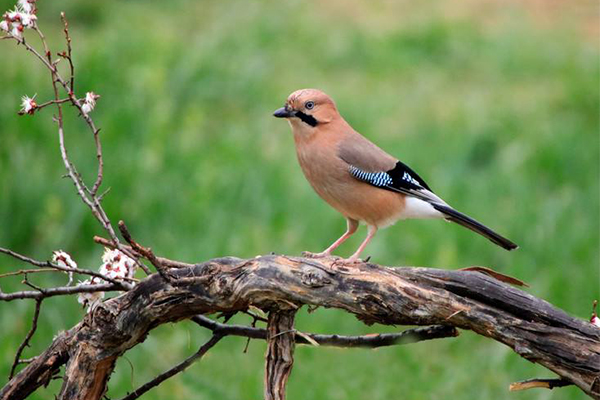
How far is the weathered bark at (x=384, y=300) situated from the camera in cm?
291

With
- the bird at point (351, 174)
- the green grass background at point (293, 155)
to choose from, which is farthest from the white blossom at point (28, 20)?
the green grass background at point (293, 155)

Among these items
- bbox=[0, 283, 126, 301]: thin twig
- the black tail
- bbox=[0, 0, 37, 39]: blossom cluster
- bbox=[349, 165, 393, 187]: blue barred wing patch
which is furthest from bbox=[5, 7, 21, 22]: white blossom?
the black tail

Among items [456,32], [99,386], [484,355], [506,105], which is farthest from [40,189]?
[456,32]

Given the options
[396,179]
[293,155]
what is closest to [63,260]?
[396,179]

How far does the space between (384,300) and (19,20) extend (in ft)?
4.76

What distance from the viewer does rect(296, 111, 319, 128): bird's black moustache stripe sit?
452cm

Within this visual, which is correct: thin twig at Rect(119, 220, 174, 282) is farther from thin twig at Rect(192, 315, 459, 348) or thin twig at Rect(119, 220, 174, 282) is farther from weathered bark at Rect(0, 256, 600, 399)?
thin twig at Rect(192, 315, 459, 348)

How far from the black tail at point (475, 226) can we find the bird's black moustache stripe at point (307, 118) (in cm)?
65

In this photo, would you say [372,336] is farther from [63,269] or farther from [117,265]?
[63,269]

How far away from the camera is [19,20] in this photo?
3186 mm

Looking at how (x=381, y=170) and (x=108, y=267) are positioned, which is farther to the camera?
(x=381, y=170)

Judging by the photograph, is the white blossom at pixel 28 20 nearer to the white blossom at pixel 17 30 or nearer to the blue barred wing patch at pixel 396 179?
the white blossom at pixel 17 30

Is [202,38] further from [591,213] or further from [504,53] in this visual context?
[591,213]

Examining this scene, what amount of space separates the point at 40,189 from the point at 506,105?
4.89m
